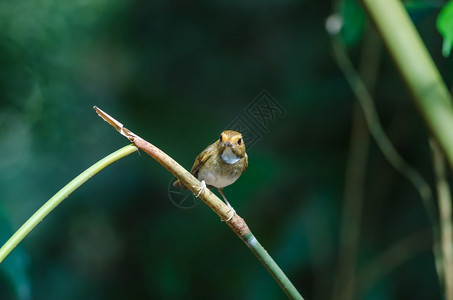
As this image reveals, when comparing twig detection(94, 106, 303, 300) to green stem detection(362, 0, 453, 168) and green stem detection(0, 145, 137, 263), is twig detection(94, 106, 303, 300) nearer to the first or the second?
green stem detection(0, 145, 137, 263)

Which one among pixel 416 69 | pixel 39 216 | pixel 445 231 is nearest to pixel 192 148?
pixel 445 231

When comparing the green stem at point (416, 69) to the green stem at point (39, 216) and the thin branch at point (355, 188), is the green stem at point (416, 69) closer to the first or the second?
the green stem at point (39, 216)

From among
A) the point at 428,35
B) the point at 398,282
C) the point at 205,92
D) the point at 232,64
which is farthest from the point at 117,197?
the point at 428,35

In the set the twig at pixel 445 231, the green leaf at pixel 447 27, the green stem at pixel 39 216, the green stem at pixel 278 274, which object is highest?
the green stem at pixel 39 216

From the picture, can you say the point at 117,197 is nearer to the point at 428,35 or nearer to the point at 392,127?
the point at 392,127

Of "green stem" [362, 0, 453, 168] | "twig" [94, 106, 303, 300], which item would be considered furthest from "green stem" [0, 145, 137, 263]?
Result: "green stem" [362, 0, 453, 168]

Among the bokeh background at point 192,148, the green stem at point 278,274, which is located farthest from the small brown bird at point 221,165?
the bokeh background at point 192,148
